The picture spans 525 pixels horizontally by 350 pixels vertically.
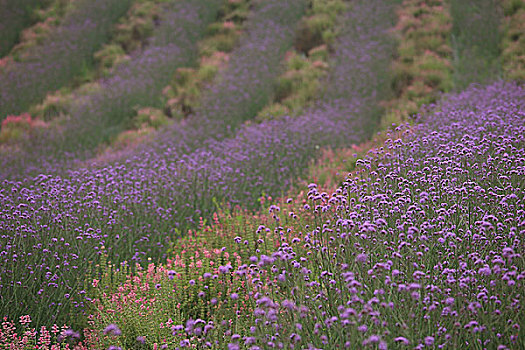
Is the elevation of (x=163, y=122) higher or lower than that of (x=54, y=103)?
lower

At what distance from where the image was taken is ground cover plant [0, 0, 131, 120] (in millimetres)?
8883

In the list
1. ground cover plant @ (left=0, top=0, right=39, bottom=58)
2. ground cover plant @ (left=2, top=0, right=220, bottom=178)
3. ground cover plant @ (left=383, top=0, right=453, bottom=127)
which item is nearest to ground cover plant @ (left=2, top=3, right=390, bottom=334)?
ground cover plant @ (left=2, top=0, right=220, bottom=178)

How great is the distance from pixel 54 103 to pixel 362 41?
6.84 meters

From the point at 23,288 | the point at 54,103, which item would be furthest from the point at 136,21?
the point at 23,288

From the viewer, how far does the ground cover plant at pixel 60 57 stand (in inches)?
350

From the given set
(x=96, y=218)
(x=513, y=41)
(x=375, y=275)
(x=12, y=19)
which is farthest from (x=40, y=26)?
(x=375, y=275)

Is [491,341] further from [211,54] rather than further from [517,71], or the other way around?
[211,54]

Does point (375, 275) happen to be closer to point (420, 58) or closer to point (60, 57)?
point (420, 58)

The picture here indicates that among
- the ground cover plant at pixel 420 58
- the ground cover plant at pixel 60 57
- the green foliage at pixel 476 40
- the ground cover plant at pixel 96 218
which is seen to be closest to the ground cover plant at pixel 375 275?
the ground cover plant at pixel 96 218

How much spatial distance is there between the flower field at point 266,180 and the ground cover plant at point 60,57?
5 centimetres

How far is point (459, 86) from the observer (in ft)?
24.8

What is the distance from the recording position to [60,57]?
10234 mm

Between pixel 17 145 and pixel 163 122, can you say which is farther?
pixel 163 122

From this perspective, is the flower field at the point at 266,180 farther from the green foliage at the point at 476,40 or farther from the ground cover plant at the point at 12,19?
the ground cover plant at the point at 12,19
